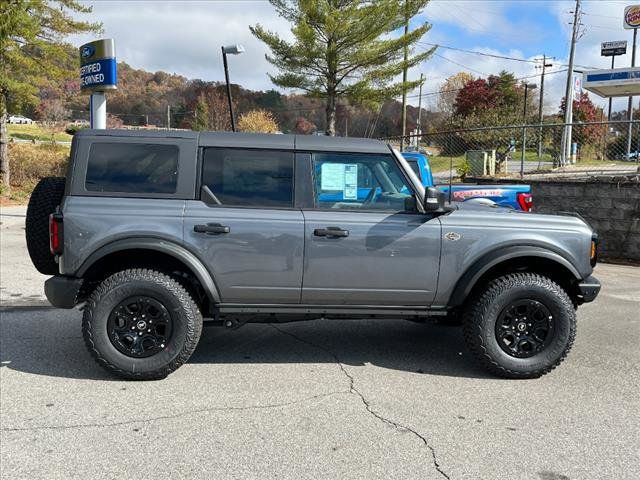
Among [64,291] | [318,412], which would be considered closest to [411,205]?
[318,412]

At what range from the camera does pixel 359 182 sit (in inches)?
173

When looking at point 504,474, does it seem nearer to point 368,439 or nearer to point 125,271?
point 368,439

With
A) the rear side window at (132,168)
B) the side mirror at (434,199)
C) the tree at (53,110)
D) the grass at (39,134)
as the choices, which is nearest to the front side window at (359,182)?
the side mirror at (434,199)

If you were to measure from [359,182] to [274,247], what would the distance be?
0.86 metres

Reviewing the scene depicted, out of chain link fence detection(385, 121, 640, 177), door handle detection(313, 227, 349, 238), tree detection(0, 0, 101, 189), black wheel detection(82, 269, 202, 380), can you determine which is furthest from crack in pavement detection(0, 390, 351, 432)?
tree detection(0, 0, 101, 189)

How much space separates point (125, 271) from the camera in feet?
14.0

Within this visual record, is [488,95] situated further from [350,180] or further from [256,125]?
[350,180]

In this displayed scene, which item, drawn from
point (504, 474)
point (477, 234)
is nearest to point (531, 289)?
point (477, 234)

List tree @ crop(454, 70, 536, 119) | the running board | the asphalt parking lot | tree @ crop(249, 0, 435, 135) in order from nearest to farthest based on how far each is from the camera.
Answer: the asphalt parking lot, the running board, tree @ crop(249, 0, 435, 135), tree @ crop(454, 70, 536, 119)

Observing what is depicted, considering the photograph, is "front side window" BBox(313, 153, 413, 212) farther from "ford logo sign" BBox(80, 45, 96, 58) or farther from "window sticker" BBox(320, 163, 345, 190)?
"ford logo sign" BBox(80, 45, 96, 58)

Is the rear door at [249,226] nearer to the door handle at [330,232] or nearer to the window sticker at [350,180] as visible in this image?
the door handle at [330,232]

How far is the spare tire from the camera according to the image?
4410 mm

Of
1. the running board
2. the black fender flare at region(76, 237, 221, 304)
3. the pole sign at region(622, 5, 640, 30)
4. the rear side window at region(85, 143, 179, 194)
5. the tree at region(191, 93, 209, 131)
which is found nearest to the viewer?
the black fender flare at region(76, 237, 221, 304)

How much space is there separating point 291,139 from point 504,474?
110 inches
